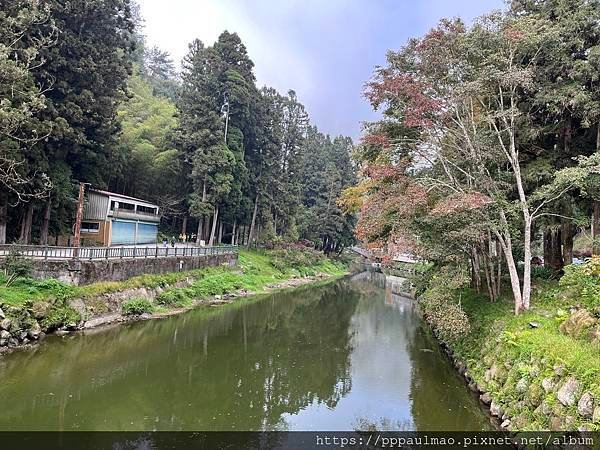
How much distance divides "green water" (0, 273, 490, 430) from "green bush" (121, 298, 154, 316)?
3.01 feet

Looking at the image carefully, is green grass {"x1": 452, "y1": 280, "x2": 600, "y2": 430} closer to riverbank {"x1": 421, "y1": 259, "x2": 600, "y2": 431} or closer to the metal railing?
riverbank {"x1": 421, "y1": 259, "x2": 600, "y2": 431}

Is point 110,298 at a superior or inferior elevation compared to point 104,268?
inferior

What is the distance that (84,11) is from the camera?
72.7 ft

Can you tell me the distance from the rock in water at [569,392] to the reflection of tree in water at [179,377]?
608 centimetres

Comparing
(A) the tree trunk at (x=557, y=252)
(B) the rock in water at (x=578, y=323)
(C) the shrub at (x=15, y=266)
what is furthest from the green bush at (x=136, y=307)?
(A) the tree trunk at (x=557, y=252)

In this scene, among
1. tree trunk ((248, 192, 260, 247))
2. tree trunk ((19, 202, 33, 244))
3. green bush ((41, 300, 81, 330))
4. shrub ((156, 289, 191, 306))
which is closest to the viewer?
green bush ((41, 300, 81, 330))

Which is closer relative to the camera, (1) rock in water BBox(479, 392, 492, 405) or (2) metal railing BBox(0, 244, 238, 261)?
(1) rock in water BBox(479, 392, 492, 405)

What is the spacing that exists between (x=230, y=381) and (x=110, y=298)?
30.4 ft

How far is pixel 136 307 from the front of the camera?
19594mm

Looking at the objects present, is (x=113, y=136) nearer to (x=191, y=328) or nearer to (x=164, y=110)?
(x=191, y=328)

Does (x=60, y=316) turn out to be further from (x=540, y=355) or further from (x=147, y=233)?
(x=147, y=233)

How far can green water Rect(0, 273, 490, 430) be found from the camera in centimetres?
998

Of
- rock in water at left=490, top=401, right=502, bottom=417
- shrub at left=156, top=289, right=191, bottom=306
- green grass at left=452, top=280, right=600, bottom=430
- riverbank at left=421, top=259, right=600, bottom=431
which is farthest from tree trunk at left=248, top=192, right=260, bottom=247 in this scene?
rock in water at left=490, top=401, right=502, bottom=417

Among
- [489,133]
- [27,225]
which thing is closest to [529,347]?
[489,133]
